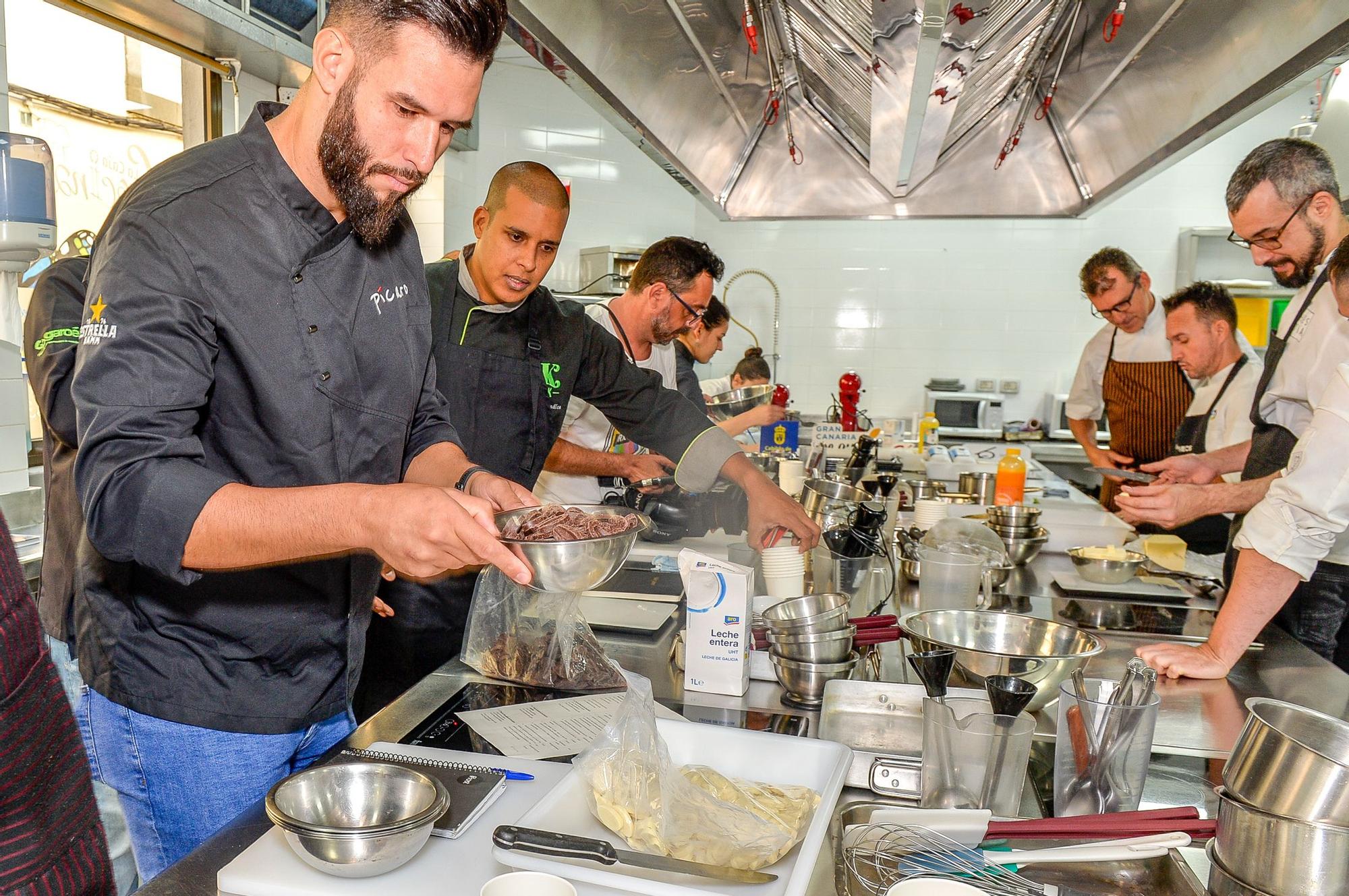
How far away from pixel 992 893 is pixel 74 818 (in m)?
0.85

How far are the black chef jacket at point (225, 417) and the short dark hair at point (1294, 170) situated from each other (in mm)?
2591

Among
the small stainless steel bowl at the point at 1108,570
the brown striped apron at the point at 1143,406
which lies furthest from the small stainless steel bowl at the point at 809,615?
the brown striped apron at the point at 1143,406

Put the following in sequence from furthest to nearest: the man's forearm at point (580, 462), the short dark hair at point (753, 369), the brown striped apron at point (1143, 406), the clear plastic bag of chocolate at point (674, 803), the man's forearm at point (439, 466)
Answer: the short dark hair at point (753, 369) → the brown striped apron at point (1143, 406) → the man's forearm at point (580, 462) → the man's forearm at point (439, 466) → the clear plastic bag of chocolate at point (674, 803)

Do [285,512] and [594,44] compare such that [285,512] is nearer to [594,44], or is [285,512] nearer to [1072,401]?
[594,44]

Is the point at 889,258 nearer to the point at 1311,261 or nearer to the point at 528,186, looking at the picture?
the point at 1311,261

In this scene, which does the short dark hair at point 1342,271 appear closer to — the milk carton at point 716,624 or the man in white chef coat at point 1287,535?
the man in white chef coat at point 1287,535

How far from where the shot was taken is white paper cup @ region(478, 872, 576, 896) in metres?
0.92

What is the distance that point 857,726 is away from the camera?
4.69ft

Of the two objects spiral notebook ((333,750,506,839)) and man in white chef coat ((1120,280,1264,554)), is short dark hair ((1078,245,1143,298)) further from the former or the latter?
spiral notebook ((333,750,506,839))

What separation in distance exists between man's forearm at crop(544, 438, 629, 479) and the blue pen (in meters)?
2.13

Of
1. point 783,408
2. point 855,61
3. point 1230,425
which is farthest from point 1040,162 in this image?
point 783,408

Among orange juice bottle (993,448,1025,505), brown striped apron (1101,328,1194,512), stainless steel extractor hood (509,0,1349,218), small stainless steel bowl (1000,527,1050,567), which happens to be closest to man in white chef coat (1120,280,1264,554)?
brown striped apron (1101,328,1194,512)

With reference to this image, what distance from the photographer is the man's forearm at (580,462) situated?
3.38 meters

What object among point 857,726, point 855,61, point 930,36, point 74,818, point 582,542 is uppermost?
point 855,61
